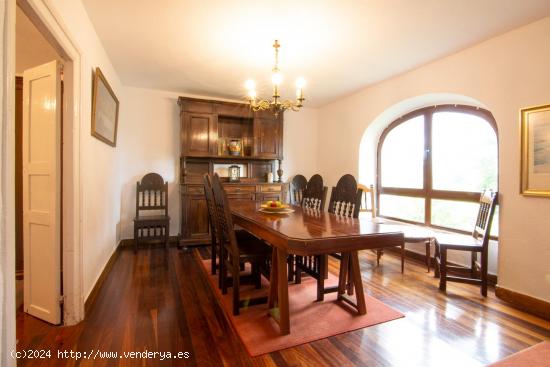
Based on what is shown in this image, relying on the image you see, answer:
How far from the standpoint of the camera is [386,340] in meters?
1.82

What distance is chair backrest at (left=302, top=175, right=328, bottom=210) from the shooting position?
310 centimetres

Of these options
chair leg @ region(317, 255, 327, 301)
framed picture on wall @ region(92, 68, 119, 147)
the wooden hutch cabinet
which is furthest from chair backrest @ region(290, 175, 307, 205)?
framed picture on wall @ region(92, 68, 119, 147)

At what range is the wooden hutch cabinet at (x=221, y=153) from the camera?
13.6 feet

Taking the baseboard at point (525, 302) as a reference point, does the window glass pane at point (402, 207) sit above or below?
above

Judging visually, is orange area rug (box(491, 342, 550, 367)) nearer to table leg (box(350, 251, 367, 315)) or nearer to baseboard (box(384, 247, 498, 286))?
table leg (box(350, 251, 367, 315))

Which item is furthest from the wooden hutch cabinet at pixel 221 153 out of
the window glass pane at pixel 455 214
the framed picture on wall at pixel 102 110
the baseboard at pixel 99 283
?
the window glass pane at pixel 455 214

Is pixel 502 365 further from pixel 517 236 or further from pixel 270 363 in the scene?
pixel 517 236

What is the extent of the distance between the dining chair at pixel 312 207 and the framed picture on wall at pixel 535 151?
1754 mm

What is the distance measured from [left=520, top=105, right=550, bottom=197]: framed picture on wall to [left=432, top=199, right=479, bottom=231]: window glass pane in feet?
3.12

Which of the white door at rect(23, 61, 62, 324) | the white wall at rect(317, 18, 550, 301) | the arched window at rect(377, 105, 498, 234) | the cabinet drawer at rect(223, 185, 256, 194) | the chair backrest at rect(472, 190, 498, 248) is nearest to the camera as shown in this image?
the white door at rect(23, 61, 62, 324)

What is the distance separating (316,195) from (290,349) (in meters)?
1.80

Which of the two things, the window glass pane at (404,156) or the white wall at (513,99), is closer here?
the white wall at (513,99)

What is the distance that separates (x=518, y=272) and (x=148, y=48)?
4.14 metres

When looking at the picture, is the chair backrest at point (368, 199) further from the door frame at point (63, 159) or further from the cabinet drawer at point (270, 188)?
the door frame at point (63, 159)
